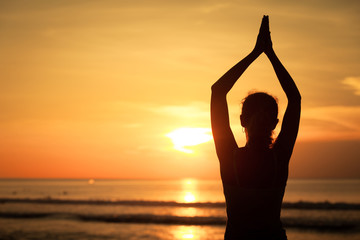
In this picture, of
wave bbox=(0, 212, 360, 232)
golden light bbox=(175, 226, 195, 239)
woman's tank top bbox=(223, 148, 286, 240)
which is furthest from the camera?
wave bbox=(0, 212, 360, 232)

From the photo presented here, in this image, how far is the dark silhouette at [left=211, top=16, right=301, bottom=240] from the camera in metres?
1.65

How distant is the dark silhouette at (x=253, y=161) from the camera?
5.41 feet

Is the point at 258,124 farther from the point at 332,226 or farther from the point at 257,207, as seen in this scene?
the point at 332,226

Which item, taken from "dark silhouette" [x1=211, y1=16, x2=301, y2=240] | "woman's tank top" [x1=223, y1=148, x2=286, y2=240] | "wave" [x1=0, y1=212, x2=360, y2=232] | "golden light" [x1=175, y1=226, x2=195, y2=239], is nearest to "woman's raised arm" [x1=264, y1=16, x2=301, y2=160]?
"dark silhouette" [x1=211, y1=16, x2=301, y2=240]

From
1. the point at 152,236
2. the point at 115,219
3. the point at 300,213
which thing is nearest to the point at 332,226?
the point at 300,213

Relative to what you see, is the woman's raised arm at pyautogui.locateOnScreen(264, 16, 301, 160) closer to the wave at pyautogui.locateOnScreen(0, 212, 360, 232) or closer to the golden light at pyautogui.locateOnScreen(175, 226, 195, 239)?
the golden light at pyautogui.locateOnScreen(175, 226, 195, 239)

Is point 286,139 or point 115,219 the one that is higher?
point 286,139

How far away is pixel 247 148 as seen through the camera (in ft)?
5.50

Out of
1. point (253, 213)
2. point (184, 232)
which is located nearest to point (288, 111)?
point (253, 213)

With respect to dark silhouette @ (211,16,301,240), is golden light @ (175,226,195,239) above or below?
below

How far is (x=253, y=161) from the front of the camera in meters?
1.66

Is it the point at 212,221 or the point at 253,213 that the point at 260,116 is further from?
the point at 212,221

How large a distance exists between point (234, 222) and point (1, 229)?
1515cm

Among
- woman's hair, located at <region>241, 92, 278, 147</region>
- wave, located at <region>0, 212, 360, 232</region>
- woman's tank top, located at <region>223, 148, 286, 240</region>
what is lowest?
wave, located at <region>0, 212, 360, 232</region>
